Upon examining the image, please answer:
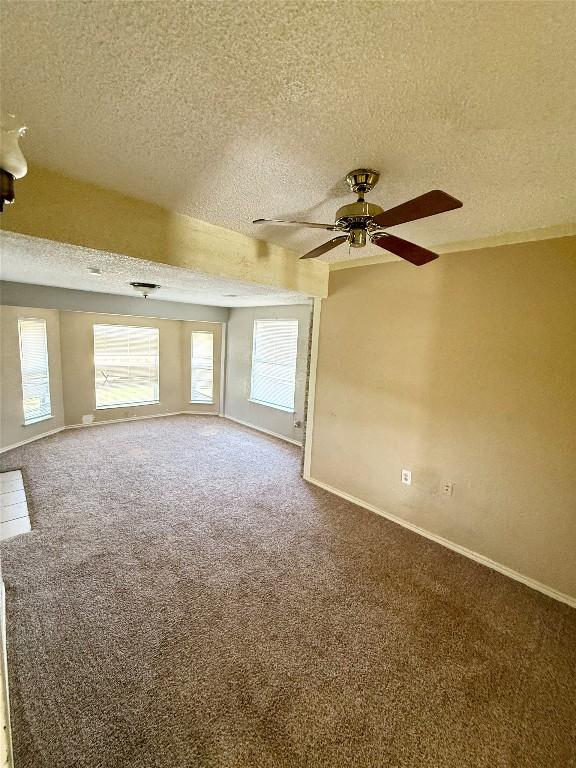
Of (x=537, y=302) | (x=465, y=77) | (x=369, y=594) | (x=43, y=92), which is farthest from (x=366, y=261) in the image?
(x=369, y=594)

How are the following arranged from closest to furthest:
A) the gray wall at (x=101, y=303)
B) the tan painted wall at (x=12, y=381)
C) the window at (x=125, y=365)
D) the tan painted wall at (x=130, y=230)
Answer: the tan painted wall at (x=130, y=230) < the gray wall at (x=101, y=303) < the tan painted wall at (x=12, y=381) < the window at (x=125, y=365)

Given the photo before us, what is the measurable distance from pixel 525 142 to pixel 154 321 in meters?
5.81

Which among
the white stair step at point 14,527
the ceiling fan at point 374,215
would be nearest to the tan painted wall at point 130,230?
the ceiling fan at point 374,215

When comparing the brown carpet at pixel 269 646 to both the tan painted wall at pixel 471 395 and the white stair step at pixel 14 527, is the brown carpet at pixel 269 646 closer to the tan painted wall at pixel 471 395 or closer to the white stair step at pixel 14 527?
the white stair step at pixel 14 527

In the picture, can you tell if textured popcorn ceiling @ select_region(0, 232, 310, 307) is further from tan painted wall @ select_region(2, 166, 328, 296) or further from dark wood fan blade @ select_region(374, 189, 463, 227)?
dark wood fan blade @ select_region(374, 189, 463, 227)

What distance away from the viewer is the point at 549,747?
1314 mm

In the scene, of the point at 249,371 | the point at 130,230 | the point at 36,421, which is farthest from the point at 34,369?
the point at 130,230

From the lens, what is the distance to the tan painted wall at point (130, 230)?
63.0 inches

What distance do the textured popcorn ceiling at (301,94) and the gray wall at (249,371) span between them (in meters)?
3.20

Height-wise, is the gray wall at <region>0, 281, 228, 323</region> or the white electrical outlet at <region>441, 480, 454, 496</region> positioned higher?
the gray wall at <region>0, 281, 228, 323</region>

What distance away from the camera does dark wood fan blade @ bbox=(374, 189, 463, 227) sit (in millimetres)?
1130

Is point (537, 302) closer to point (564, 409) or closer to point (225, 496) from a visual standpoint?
point (564, 409)

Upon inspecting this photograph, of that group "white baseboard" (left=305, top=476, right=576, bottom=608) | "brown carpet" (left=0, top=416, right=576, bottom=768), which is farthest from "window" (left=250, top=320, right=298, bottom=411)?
"brown carpet" (left=0, top=416, right=576, bottom=768)

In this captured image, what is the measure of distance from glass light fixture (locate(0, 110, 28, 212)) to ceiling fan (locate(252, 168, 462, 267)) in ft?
2.50
